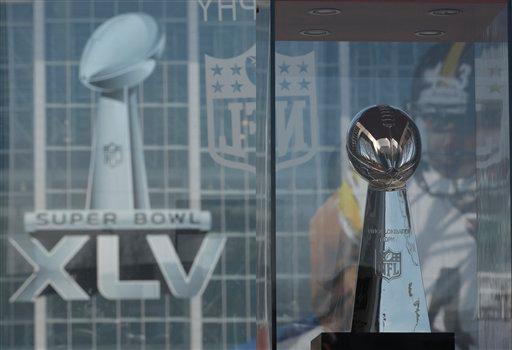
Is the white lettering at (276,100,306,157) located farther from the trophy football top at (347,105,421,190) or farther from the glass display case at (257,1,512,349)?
the trophy football top at (347,105,421,190)

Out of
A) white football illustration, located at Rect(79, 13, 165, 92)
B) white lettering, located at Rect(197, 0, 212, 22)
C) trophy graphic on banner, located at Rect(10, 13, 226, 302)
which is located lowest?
trophy graphic on banner, located at Rect(10, 13, 226, 302)

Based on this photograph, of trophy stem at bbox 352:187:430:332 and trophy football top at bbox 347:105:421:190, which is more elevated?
trophy football top at bbox 347:105:421:190

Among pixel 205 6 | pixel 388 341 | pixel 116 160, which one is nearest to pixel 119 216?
pixel 116 160

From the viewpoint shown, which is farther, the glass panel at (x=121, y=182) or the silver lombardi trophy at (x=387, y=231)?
the glass panel at (x=121, y=182)

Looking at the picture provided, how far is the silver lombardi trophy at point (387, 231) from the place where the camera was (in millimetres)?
1834

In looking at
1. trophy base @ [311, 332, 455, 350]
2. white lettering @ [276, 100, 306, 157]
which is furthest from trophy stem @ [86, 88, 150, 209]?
trophy base @ [311, 332, 455, 350]

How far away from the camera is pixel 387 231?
1865 millimetres

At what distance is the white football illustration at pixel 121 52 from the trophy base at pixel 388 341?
15.5ft

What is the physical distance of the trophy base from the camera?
168 centimetres

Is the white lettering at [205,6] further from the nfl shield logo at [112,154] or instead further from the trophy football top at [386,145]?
the trophy football top at [386,145]

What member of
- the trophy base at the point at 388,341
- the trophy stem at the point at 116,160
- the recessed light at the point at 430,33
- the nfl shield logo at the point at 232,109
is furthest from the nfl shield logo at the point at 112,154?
the trophy base at the point at 388,341

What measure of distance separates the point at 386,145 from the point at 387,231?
13 centimetres

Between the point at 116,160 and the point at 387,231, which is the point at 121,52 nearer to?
the point at 116,160

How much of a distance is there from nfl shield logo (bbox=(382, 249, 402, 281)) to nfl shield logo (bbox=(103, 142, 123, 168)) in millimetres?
4447
